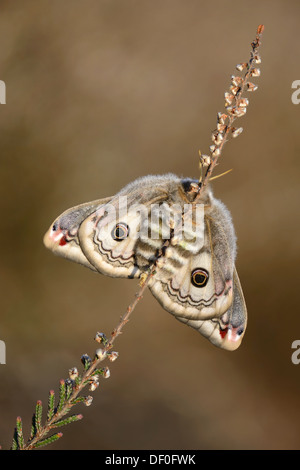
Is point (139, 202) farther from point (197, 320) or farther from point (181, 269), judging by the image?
point (197, 320)

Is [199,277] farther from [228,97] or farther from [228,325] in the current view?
[228,97]

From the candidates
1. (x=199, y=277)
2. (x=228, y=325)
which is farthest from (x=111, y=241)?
(x=228, y=325)

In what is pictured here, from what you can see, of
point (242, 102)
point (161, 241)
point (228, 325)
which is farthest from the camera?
point (228, 325)

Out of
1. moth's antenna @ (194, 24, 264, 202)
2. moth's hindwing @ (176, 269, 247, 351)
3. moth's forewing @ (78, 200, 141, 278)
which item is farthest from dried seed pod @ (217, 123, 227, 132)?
moth's hindwing @ (176, 269, 247, 351)

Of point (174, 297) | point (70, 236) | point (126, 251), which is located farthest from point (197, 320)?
point (70, 236)

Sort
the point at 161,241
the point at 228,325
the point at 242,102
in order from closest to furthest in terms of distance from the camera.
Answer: the point at 242,102
the point at 161,241
the point at 228,325

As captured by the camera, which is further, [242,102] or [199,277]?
[199,277]

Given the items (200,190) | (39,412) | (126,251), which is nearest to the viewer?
(39,412)

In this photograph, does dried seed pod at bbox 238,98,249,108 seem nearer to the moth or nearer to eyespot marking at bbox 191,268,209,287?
the moth
